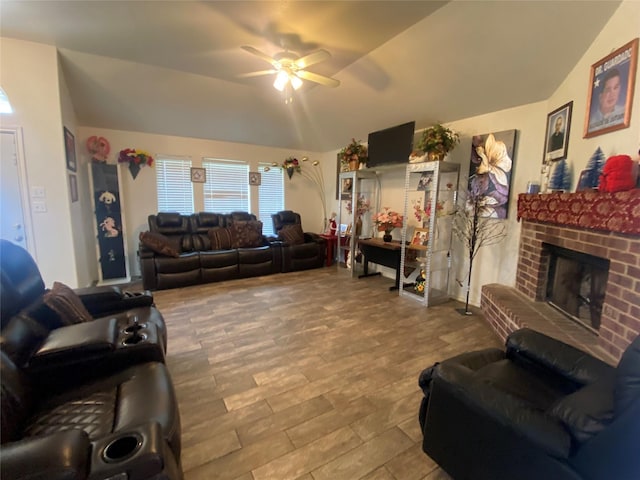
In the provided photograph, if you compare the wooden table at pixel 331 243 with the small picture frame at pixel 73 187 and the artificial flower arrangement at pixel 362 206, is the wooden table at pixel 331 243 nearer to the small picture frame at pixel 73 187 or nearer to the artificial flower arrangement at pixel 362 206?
the artificial flower arrangement at pixel 362 206

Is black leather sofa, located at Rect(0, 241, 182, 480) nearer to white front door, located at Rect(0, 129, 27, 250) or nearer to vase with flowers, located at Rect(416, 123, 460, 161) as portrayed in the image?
white front door, located at Rect(0, 129, 27, 250)

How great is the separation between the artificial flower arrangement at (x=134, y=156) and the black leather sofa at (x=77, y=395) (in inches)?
132

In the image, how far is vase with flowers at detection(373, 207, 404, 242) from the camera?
4.50 metres

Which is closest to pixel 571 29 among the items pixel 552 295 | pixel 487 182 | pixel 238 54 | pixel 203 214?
pixel 487 182

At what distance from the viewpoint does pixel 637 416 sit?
0.85m

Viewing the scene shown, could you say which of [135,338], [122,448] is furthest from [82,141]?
[122,448]

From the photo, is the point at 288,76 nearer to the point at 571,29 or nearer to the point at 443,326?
the point at 571,29

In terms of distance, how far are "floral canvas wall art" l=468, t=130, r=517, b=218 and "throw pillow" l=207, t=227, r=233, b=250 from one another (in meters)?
3.78

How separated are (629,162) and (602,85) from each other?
0.83 m

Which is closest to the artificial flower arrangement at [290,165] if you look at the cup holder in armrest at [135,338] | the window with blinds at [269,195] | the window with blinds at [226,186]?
the window with blinds at [269,195]

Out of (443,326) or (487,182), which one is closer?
(443,326)

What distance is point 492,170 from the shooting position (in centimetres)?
345

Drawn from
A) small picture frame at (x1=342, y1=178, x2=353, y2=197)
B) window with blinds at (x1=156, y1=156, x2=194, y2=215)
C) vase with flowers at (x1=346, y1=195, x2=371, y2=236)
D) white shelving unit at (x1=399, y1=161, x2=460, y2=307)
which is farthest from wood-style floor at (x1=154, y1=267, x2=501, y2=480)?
small picture frame at (x1=342, y1=178, x2=353, y2=197)

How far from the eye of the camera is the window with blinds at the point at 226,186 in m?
5.46
